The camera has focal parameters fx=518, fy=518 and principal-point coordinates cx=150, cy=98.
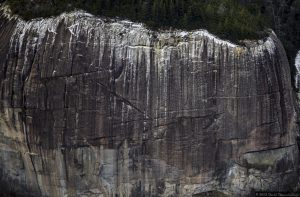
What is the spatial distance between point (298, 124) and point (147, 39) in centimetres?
1337

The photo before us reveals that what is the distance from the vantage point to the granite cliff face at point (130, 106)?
31.0 metres

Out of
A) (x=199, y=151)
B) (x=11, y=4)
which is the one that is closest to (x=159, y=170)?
(x=199, y=151)

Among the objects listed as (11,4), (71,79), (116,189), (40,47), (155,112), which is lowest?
(116,189)

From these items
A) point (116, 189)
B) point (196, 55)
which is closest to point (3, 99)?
point (116, 189)

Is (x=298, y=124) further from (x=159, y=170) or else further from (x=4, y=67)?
(x=4, y=67)

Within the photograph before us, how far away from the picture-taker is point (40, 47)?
31.6 m

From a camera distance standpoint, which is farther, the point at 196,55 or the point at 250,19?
the point at 250,19

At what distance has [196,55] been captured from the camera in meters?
31.2

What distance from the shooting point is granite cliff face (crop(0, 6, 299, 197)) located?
30984mm

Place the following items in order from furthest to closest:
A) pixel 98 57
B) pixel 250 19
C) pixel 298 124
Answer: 1. pixel 298 124
2. pixel 250 19
3. pixel 98 57

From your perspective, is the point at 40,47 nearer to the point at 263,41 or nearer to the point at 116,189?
the point at 116,189

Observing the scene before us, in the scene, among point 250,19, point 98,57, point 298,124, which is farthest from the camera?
point 298,124

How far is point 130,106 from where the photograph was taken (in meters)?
31.0

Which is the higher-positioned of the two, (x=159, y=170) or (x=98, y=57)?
(x=98, y=57)
